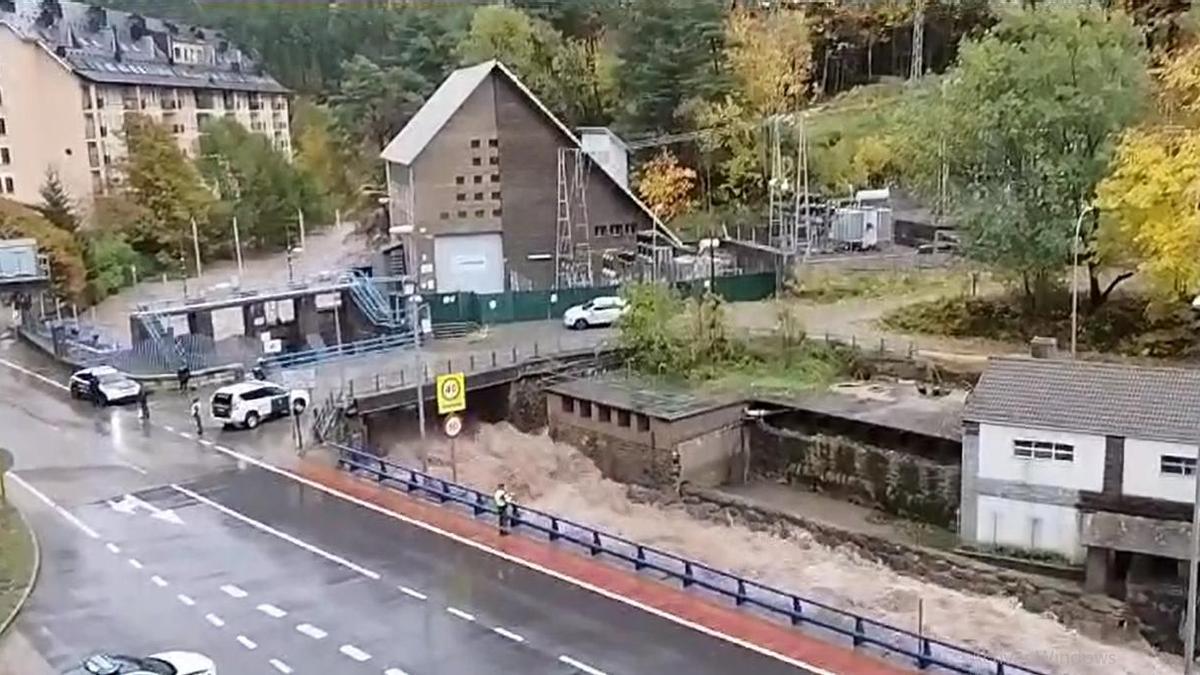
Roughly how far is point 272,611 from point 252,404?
14.3 meters

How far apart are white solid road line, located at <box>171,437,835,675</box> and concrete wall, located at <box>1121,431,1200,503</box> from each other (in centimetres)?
1301

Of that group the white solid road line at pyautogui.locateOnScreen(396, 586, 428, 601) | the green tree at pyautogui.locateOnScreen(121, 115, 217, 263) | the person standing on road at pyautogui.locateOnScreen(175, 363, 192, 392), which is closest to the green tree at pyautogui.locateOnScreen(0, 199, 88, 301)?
the green tree at pyautogui.locateOnScreen(121, 115, 217, 263)

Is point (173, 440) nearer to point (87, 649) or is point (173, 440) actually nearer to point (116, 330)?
point (87, 649)

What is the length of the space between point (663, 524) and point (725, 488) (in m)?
4.73

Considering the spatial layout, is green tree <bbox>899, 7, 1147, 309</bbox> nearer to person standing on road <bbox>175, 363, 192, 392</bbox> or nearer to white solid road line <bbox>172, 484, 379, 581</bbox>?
white solid road line <bbox>172, 484, 379, 581</bbox>

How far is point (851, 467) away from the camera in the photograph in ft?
122

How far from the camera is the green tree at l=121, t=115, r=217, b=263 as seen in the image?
229ft

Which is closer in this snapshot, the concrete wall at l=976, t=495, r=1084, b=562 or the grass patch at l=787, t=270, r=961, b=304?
the concrete wall at l=976, t=495, r=1084, b=562

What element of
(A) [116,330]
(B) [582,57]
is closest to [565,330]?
(A) [116,330]

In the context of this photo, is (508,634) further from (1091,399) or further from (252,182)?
(252,182)

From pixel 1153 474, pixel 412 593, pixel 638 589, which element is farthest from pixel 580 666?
pixel 1153 474

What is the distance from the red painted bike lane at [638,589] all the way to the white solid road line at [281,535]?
2.45 meters

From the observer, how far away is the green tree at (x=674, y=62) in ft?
235

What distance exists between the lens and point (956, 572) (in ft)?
101
